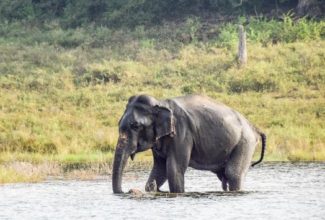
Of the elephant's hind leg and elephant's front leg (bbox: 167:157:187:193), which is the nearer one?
elephant's front leg (bbox: 167:157:187:193)

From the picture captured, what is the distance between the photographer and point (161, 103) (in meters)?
17.5

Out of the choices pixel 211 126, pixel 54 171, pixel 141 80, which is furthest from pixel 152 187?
pixel 141 80

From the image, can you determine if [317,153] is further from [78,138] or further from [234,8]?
[234,8]

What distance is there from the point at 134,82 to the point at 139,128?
18871mm

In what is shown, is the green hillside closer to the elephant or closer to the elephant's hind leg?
the elephant

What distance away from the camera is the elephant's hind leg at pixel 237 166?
18.2 m

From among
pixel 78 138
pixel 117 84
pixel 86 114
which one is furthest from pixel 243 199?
pixel 117 84

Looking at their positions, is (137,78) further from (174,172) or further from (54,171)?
(174,172)

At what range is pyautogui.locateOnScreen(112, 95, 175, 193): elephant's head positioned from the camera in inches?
675

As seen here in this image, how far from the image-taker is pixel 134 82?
36.1 metres

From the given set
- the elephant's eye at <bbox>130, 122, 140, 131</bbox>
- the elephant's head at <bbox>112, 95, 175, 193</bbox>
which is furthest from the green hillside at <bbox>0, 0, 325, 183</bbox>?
the elephant's eye at <bbox>130, 122, 140, 131</bbox>

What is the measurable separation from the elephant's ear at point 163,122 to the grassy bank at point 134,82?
4.20 metres

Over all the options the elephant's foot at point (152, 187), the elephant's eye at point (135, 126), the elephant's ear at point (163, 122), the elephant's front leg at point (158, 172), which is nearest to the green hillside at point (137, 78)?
the elephant's foot at point (152, 187)

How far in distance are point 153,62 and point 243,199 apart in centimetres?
2148
